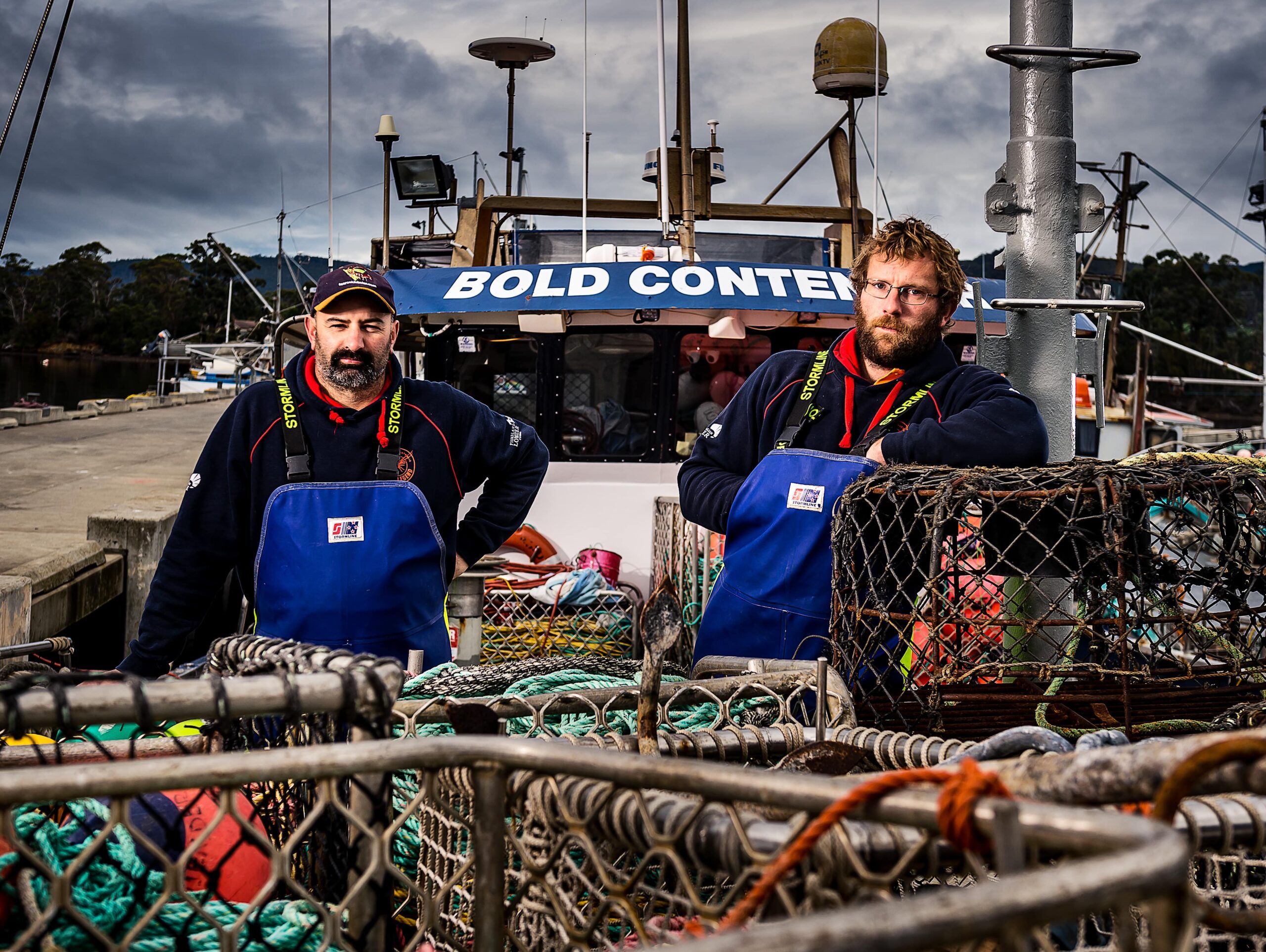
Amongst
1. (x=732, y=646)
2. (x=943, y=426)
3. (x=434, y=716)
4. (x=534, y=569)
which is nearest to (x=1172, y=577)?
(x=943, y=426)

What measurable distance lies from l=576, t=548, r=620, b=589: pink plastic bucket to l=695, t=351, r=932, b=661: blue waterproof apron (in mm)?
3500

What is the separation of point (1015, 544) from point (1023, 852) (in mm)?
1571

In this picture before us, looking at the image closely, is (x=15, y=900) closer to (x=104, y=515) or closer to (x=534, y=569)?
(x=534, y=569)

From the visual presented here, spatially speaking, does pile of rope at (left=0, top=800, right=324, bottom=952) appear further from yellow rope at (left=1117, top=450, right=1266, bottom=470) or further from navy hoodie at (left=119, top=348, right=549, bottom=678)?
yellow rope at (left=1117, top=450, right=1266, bottom=470)

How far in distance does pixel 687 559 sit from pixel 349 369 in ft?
9.63

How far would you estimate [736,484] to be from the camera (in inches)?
140

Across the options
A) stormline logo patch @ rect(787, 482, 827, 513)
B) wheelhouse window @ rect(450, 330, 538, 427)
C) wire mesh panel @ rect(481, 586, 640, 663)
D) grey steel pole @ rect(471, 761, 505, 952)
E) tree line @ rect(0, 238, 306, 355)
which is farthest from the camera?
tree line @ rect(0, 238, 306, 355)

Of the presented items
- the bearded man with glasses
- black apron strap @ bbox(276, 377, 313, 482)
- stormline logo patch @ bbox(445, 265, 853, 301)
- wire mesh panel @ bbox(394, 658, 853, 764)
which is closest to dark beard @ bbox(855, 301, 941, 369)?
the bearded man with glasses

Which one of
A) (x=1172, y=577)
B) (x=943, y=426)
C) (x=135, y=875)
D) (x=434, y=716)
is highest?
(x=943, y=426)

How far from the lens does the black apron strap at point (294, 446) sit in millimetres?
3398

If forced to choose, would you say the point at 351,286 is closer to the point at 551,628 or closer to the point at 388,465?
the point at 388,465

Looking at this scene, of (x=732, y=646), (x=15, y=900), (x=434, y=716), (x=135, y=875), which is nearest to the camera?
(x=15, y=900)

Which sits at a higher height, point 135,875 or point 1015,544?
point 1015,544

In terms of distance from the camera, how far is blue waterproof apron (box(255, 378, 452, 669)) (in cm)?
335
